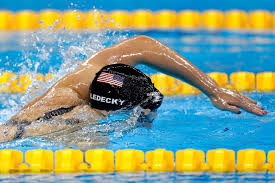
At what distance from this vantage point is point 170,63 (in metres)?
2.64

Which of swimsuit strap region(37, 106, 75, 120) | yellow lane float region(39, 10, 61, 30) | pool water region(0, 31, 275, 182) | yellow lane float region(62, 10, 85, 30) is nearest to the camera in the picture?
pool water region(0, 31, 275, 182)

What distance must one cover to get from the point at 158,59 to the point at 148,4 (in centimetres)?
497

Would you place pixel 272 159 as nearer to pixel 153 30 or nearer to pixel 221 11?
pixel 153 30

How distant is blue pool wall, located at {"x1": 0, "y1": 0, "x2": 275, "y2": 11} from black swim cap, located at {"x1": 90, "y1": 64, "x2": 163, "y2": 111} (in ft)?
15.6

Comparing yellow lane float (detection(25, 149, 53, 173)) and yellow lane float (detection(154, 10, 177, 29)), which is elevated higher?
yellow lane float (detection(154, 10, 177, 29))

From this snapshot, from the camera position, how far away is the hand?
8.04ft

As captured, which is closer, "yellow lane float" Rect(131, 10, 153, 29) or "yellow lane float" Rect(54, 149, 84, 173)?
"yellow lane float" Rect(54, 149, 84, 173)

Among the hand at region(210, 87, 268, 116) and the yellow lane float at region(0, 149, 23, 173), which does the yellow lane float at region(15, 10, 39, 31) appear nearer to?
the yellow lane float at region(0, 149, 23, 173)

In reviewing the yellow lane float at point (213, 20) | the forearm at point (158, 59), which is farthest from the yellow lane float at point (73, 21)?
the forearm at point (158, 59)

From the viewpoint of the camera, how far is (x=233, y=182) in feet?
7.59

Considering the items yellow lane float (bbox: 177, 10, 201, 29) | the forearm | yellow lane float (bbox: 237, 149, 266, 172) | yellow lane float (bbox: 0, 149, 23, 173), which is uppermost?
yellow lane float (bbox: 177, 10, 201, 29)

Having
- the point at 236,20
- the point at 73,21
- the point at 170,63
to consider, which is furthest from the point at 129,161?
the point at 236,20

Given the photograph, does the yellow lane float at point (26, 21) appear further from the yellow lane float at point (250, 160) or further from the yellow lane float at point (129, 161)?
the yellow lane float at point (250, 160)

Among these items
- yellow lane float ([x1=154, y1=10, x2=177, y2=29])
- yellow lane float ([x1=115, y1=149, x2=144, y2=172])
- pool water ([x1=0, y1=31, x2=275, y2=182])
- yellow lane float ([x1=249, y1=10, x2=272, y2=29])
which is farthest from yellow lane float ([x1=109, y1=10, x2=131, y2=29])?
yellow lane float ([x1=115, y1=149, x2=144, y2=172])
